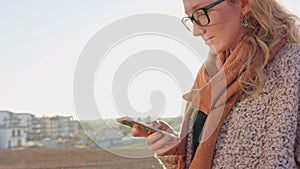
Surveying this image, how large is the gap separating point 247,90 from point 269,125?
0.33 feet

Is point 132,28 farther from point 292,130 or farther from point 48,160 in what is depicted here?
point 48,160

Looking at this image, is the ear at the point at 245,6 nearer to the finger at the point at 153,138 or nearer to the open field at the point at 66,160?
the finger at the point at 153,138

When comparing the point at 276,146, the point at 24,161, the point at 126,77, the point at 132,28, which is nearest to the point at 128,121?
the point at 126,77

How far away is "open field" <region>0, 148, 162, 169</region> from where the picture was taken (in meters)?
10.9

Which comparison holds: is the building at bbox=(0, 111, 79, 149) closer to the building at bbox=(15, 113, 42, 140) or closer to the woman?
the building at bbox=(15, 113, 42, 140)

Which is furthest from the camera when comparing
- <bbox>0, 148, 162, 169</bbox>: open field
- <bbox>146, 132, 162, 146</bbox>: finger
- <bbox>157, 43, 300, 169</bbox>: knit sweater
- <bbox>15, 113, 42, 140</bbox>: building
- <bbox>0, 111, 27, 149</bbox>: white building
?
<bbox>0, 111, 27, 149</bbox>: white building

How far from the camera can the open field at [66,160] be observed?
10.9 meters

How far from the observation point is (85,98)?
1238mm

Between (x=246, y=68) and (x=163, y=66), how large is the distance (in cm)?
20

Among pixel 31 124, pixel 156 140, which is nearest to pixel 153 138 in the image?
pixel 156 140

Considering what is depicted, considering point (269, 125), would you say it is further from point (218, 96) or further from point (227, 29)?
point (227, 29)

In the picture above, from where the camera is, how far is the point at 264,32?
1.24 m

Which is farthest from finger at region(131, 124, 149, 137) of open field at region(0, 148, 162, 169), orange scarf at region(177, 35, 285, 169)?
open field at region(0, 148, 162, 169)

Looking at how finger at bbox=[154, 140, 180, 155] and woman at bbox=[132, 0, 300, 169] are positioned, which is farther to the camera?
finger at bbox=[154, 140, 180, 155]
